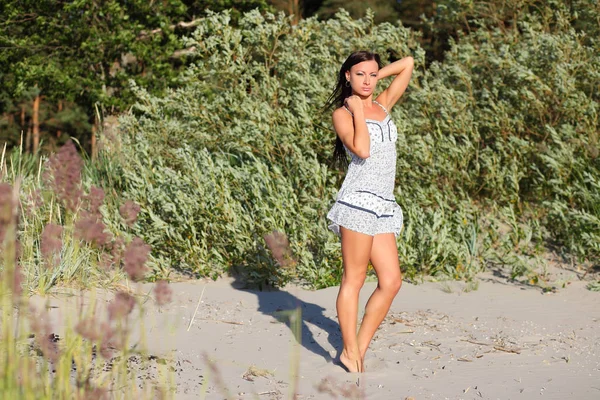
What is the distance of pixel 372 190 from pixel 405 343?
1245 millimetres

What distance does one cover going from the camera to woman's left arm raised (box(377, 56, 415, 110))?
14.7ft

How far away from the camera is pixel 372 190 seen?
416 centimetres

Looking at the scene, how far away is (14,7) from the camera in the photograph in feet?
43.9

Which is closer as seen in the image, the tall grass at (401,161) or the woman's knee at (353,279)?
the woman's knee at (353,279)

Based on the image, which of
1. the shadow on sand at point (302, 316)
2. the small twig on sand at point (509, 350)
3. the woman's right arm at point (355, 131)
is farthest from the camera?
the shadow on sand at point (302, 316)

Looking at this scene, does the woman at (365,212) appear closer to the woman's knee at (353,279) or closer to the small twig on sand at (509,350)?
the woman's knee at (353,279)

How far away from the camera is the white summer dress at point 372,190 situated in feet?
13.5

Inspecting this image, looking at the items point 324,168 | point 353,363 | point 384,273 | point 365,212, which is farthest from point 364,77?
point 324,168

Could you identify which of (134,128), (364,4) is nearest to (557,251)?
(134,128)

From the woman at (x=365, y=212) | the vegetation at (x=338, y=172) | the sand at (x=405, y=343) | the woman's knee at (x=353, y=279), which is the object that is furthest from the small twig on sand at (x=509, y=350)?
the vegetation at (x=338, y=172)

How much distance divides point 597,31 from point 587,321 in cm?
475

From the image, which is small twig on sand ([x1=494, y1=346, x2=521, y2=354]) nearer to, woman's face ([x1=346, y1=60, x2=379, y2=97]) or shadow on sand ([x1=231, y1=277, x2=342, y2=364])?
shadow on sand ([x1=231, y1=277, x2=342, y2=364])

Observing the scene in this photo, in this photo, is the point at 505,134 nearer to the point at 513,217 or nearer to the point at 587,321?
the point at 513,217

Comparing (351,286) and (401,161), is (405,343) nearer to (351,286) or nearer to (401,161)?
(351,286)
